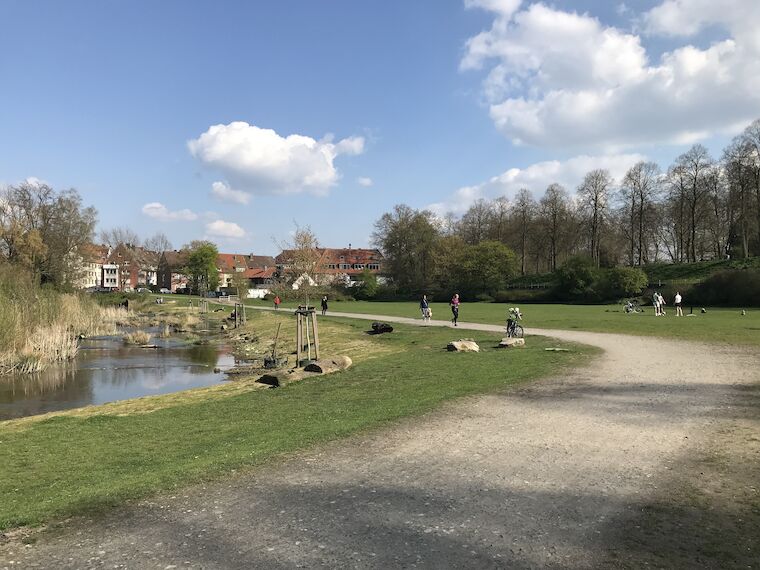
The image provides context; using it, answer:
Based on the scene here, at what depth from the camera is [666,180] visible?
237 ft

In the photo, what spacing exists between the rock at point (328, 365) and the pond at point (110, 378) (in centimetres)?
553

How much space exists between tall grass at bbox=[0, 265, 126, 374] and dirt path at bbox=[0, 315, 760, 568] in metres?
20.6

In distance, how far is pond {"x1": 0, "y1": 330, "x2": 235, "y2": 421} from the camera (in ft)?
60.7

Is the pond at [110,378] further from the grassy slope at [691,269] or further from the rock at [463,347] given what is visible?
the grassy slope at [691,269]

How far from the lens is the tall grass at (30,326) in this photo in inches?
916

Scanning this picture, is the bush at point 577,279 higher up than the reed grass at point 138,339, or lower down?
higher up

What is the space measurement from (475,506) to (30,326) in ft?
89.0

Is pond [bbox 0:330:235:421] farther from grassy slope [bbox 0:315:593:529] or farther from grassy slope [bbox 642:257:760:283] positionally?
grassy slope [bbox 642:257:760:283]

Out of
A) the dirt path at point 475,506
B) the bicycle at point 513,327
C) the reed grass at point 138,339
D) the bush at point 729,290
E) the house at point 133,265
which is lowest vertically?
the reed grass at point 138,339

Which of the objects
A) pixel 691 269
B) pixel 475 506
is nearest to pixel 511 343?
pixel 475 506

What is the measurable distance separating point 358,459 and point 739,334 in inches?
914

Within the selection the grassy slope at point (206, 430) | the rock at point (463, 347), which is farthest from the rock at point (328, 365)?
the rock at point (463, 347)

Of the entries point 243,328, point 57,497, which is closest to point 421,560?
point 57,497

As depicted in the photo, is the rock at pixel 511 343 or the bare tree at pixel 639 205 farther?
the bare tree at pixel 639 205
